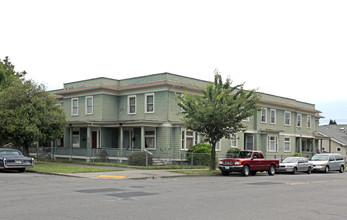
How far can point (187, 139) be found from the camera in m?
34.2

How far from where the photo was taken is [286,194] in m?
14.6

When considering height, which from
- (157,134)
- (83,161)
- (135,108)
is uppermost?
(135,108)

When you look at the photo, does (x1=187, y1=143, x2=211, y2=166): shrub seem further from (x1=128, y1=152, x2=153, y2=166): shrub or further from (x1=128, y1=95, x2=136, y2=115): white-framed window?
(x1=128, y1=95, x2=136, y2=115): white-framed window

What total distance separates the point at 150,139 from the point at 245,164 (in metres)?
11.5

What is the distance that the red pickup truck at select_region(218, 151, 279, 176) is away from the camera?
79.2 feet

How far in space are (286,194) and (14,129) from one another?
1974 cm

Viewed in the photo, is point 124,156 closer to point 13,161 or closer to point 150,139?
point 150,139

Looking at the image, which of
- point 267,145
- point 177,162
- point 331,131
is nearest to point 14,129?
point 177,162

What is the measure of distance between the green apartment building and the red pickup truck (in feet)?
16.8

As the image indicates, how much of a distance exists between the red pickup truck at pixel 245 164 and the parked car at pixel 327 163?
7281 millimetres

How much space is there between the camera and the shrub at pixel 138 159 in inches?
1124

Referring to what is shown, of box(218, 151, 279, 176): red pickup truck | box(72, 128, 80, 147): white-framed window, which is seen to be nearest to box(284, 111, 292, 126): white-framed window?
box(218, 151, 279, 176): red pickup truck

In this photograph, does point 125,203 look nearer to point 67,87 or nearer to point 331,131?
point 67,87

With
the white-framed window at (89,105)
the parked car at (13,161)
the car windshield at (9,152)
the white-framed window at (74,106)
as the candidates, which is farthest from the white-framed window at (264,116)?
the car windshield at (9,152)
